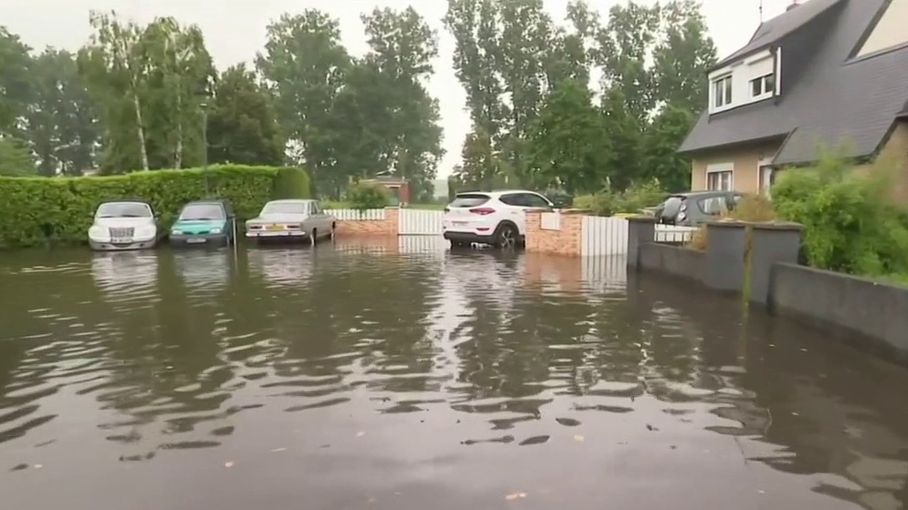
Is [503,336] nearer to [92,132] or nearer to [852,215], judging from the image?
[852,215]

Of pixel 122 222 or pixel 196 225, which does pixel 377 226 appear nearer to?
pixel 196 225

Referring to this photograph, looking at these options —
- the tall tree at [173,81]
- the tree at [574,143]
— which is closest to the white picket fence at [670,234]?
the tree at [574,143]

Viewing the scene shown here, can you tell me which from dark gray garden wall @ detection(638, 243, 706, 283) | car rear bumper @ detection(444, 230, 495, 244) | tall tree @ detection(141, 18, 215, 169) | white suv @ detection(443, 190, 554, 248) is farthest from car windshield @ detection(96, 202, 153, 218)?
dark gray garden wall @ detection(638, 243, 706, 283)

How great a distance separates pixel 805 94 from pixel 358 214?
16.3 meters

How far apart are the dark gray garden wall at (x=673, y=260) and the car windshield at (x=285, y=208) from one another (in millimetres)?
12592

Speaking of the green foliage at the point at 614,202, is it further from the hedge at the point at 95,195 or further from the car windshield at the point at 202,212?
the hedge at the point at 95,195

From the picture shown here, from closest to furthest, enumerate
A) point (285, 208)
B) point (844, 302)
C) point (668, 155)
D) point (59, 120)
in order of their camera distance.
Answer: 1. point (844, 302)
2. point (285, 208)
3. point (668, 155)
4. point (59, 120)

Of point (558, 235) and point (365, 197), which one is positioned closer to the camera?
point (558, 235)

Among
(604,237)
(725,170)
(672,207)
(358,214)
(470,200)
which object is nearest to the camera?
(604,237)

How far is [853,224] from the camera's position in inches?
361

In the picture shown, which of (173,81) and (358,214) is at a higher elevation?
(173,81)

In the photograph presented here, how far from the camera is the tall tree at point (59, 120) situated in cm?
7131

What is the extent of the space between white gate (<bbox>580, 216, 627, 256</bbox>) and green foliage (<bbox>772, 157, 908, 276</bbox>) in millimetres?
7464

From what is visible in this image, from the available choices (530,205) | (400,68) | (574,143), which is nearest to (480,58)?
(400,68)
